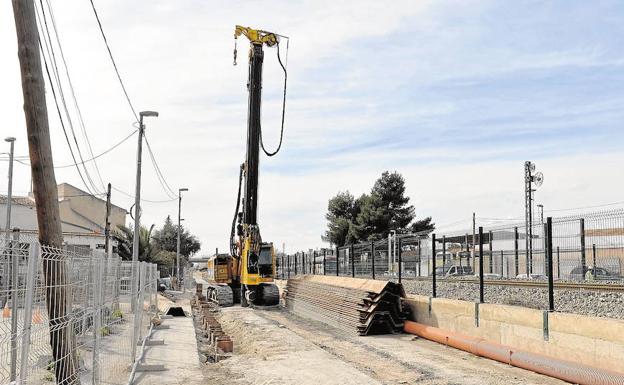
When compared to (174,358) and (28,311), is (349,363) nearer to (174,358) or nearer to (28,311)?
(174,358)

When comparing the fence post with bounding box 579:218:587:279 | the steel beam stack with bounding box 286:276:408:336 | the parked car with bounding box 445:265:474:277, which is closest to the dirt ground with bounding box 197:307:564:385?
the steel beam stack with bounding box 286:276:408:336

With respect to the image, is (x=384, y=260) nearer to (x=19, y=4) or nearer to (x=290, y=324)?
(x=290, y=324)

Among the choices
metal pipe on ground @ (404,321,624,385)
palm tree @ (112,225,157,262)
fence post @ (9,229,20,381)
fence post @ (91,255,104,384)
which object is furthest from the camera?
palm tree @ (112,225,157,262)

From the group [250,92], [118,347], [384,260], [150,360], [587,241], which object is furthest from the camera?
[250,92]

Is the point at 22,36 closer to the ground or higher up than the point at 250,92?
closer to the ground

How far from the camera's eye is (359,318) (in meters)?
17.8

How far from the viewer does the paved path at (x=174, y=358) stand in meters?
10.9

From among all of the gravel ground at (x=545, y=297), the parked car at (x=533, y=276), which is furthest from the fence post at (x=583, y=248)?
the gravel ground at (x=545, y=297)

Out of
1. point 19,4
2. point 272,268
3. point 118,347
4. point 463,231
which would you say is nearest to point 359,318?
point 463,231

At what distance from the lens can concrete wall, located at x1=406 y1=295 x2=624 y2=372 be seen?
10.4 meters

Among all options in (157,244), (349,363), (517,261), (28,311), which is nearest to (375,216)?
(157,244)

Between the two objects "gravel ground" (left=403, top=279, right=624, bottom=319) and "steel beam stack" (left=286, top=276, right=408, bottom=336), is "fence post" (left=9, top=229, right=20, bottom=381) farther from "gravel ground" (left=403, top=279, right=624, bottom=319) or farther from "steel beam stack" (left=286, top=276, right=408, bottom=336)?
"steel beam stack" (left=286, top=276, right=408, bottom=336)

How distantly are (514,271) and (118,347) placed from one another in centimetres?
1579

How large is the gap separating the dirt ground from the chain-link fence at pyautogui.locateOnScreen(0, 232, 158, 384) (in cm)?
205
